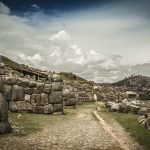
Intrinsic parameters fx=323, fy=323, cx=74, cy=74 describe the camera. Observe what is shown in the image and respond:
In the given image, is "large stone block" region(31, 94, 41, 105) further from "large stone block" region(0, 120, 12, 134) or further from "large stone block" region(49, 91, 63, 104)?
"large stone block" region(0, 120, 12, 134)

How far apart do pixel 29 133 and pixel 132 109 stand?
2497 cm

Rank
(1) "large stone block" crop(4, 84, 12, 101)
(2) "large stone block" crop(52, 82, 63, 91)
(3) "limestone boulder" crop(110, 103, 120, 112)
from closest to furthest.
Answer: (1) "large stone block" crop(4, 84, 12, 101) → (2) "large stone block" crop(52, 82, 63, 91) → (3) "limestone boulder" crop(110, 103, 120, 112)

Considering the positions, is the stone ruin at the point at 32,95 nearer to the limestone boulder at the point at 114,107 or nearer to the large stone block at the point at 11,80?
the large stone block at the point at 11,80

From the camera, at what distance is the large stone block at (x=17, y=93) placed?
121 feet

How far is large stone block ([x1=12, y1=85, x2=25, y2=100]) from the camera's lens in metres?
36.9

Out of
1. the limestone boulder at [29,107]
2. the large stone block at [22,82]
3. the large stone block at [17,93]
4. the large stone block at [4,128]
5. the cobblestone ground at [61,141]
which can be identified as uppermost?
the large stone block at [22,82]

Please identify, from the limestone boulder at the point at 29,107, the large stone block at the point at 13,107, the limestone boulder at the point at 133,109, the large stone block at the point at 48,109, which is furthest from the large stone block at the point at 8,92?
the limestone boulder at the point at 133,109

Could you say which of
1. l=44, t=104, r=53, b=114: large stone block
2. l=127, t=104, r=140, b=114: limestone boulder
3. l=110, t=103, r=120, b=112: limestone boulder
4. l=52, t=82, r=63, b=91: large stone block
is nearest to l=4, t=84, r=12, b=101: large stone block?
l=44, t=104, r=53, b=114: large stone block

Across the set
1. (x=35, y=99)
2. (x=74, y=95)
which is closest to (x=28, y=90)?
(x=35, y=99)

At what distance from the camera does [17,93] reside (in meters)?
37.2

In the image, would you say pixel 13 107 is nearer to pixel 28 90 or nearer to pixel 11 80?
pixel 28 90

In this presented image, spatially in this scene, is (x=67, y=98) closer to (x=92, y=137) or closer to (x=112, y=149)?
(x=92, y=137)

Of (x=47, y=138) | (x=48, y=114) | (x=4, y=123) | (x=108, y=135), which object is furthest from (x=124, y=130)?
(x=48, y=114)

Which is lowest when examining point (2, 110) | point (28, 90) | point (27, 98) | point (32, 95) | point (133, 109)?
point (133, 109)
